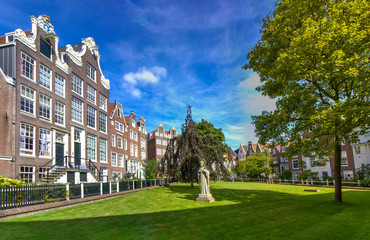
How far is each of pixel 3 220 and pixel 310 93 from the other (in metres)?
16.2

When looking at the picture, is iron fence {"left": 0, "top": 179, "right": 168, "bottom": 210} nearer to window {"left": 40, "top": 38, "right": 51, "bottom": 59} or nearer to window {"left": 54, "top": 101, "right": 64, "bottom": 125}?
window {"left": 54, "top": 101, "right": 64, "bottom": 125}

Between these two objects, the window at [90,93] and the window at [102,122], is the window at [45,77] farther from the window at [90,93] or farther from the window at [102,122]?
the window at [102,122]

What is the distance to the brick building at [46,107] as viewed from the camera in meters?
17.8

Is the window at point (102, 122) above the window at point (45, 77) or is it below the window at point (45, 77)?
below

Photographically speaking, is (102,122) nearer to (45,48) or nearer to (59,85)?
(59,85)

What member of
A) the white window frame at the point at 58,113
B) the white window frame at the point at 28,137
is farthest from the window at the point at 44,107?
the white window frame at the point at 28,137

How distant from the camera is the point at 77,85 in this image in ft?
88.4

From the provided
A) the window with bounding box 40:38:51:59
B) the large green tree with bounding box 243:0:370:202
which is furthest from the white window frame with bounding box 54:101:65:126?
the large green tree with bounding box 243:0:370:202

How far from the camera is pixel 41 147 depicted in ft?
66.9

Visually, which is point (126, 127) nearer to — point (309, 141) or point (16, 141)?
point (16, 141)

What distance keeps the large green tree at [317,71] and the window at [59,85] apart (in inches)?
724

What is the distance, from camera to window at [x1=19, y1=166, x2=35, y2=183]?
18.2 meters

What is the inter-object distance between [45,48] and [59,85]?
11.8ft

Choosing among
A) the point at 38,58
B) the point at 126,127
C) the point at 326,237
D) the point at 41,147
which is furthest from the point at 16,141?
the point at 126,127
